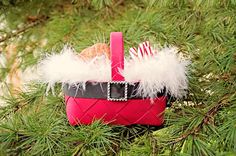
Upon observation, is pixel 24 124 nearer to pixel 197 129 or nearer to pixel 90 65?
pixel 90 65

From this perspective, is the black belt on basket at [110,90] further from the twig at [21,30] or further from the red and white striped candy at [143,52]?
the twig at [21,30]

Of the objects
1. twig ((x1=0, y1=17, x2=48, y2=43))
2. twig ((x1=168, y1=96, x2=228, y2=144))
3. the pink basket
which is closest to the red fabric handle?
the pink basket

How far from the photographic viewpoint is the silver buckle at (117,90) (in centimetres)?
74

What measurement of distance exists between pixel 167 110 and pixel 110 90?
0.09 m

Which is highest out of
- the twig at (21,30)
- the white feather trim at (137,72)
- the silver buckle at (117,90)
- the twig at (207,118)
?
the twig at (21,30)

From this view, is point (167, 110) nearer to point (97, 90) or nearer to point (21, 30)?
point (97, 90)

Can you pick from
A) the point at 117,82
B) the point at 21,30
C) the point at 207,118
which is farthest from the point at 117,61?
the point at 21,30

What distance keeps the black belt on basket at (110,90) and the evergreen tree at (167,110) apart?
4cm

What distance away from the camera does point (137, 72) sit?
75 centimetres

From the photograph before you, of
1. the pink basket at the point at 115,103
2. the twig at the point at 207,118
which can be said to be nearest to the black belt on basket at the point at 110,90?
the pink basket at the point at 115,103

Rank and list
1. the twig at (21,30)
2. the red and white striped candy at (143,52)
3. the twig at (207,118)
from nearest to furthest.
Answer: the twig at (207,118), the red and white striped candy at (143,52), the twig at (21,30)

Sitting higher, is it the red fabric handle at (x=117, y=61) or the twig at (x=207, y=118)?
the red fabric handle at (x=117, y=61)

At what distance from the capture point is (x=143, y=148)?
665 mm

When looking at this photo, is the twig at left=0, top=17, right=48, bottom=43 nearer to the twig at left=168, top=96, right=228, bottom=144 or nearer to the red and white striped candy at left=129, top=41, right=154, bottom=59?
the red and white striped candy at left=129, top=41, right=154, bottom=59
